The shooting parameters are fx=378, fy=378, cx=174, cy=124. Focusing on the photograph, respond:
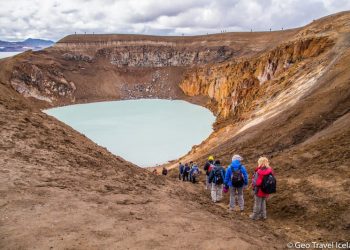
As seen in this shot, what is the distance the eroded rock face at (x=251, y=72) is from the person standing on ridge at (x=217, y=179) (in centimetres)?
2349

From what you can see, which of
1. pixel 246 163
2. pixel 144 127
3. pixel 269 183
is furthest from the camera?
pixel 144 127

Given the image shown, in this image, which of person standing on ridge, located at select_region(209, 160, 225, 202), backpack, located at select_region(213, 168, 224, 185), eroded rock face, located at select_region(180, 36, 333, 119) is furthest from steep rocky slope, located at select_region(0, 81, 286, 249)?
eroded rock face, located at select_region(180, 36, 333, 119)

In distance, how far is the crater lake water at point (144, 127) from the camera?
32781 mm

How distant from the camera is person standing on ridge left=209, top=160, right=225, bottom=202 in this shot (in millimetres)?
10453

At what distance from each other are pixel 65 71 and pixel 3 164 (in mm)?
71548

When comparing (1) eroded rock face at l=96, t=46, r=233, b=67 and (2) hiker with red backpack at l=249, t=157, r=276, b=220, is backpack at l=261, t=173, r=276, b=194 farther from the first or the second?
(1) eroded rock face at l=96, t=46, r=233, b=67

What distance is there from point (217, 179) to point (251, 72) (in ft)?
125

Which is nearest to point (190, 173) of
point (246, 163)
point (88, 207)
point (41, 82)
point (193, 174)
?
point (193, 174)

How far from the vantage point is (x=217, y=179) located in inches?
414

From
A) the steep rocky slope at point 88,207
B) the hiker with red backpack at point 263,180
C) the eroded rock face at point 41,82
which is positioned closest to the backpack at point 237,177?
the hiker with red backpack at point 263,180

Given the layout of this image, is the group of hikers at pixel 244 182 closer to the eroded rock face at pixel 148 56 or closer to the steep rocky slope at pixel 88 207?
the steep rocky slope at pixel 88 207

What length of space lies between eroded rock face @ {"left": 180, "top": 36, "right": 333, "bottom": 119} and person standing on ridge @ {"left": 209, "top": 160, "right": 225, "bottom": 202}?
2349 centimetres

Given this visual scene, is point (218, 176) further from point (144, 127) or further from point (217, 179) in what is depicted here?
point (144, 127)

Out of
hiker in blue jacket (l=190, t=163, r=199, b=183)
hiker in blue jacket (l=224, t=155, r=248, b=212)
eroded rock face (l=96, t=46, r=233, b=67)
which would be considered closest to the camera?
hiker in blue jacket (l=224, t=155, r=248, b=212)
